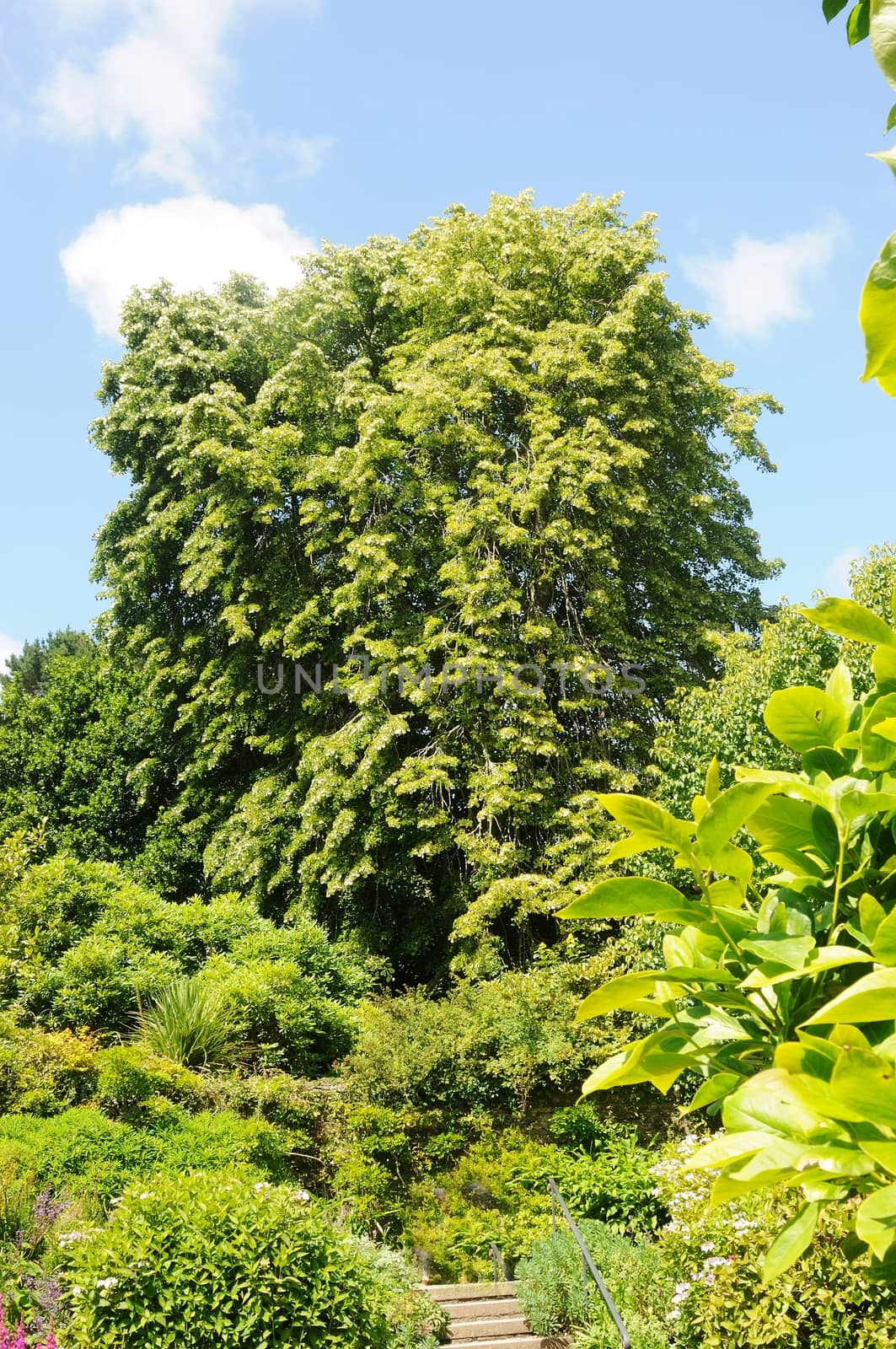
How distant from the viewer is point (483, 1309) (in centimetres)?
829

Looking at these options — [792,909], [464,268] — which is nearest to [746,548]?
[464,268]

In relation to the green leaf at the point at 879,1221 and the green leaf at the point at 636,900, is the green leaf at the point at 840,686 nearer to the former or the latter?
the green leaf at the point at 636,900

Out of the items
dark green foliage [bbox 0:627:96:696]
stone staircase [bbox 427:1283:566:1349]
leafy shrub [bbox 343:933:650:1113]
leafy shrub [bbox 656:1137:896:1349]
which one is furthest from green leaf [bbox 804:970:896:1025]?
dark green foliage [bbox 0:627:96:696]

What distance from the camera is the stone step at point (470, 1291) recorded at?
8.46 m

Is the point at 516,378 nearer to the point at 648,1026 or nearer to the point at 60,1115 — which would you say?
the point at 648,1026

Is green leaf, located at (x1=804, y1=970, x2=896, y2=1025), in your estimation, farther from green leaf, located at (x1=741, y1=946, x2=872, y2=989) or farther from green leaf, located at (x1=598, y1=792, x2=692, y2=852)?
green leaf, located at (x1=598, y1=792, x2=692, y2=852)

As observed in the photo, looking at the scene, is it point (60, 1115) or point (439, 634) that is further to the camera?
point (439, 634)

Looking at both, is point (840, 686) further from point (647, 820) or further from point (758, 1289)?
point (758, 1289)

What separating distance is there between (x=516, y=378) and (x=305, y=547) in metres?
4.03

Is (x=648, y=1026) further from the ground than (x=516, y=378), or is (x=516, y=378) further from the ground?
(x=516, y=378)

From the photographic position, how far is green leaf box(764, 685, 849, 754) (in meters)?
0.93

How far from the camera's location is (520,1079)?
10.7m

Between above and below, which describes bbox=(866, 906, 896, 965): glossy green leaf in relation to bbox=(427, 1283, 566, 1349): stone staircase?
above

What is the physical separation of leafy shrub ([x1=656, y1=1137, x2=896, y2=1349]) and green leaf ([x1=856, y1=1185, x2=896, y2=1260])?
5580 millimetres
